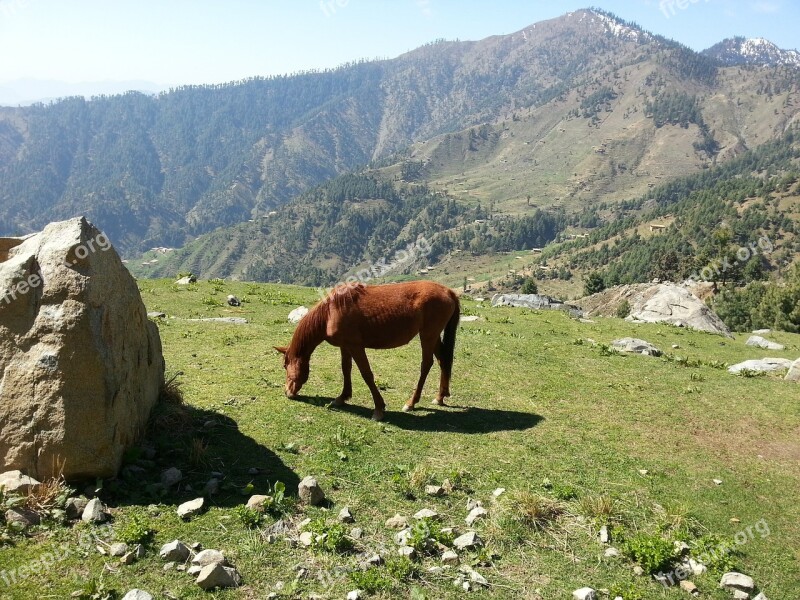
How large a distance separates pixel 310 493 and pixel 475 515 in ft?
9.13

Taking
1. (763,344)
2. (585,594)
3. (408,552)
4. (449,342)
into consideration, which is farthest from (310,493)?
(763,344)

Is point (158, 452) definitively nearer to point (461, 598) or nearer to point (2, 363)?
point (2, 363)

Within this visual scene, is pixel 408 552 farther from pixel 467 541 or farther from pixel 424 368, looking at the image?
pixel 424 368

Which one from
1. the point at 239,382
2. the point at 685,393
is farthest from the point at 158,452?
the point at 685,393

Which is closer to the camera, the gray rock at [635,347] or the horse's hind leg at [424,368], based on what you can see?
the horse's hind leg at [424,368]

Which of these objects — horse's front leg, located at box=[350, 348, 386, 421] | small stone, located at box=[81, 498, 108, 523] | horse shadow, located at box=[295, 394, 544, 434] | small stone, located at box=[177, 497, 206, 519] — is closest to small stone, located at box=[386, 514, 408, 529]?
small stone, located at box=[177, 497, 206, 519]

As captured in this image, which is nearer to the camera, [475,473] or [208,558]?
[208,558]

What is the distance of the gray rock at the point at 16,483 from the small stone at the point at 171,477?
1.79 meters

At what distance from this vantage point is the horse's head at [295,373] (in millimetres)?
13695

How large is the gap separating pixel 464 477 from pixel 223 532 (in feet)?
15.0

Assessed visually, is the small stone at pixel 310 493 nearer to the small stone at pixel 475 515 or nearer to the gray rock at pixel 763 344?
the small stone at pixel 475 515

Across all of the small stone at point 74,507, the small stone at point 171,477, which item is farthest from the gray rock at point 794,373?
the small stone at point 74,507

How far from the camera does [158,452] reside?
1004 cm

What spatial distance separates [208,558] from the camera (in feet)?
23.6
